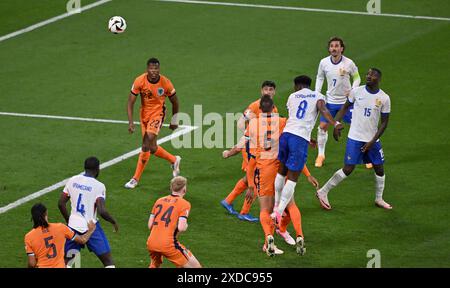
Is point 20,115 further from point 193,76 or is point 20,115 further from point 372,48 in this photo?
point 372,48

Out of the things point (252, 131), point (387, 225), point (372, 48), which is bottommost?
point (387, 225)

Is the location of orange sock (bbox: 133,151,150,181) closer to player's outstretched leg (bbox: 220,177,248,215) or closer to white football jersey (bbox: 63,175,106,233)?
player's outstretched leg (bbox: 220,177,248,215)

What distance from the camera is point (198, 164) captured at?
23219 millimetres

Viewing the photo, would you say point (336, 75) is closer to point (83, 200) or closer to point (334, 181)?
point (334, 181)

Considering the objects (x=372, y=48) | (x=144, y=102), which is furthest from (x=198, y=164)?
(x=372, y=48)

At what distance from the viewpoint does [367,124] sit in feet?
65.7

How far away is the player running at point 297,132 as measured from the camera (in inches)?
732

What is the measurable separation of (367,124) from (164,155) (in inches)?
175

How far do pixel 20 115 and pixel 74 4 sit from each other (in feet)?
34.8

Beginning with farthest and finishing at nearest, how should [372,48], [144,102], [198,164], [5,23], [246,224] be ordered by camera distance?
1. [5,23]
2. [372,48]
3. [198,164]
4. [144,102]
5. [246,224]

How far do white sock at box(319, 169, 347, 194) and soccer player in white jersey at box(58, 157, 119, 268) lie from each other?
547 centimetres

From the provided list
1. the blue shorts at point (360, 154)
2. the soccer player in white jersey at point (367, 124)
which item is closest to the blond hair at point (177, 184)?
the soccer player in white jersey at point (367, 124)

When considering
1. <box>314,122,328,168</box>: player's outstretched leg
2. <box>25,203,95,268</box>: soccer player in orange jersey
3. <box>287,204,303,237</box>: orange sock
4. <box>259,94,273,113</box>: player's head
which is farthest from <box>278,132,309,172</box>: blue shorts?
<box>25,203,95,268</box>: soccer player in orange jersey

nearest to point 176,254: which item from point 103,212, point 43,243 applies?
point 103,212
